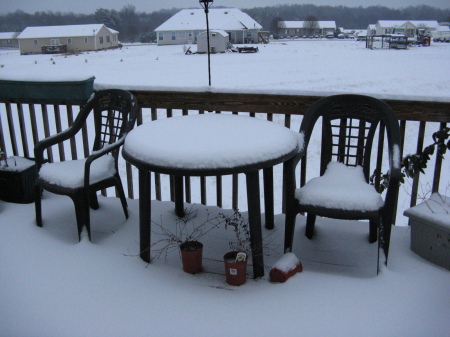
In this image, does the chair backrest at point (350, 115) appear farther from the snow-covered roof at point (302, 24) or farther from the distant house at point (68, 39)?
the snow-covered roof at point (302, 24)

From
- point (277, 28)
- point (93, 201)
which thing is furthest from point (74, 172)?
point (277, 28)

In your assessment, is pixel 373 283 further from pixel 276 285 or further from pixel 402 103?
pixel 402 103

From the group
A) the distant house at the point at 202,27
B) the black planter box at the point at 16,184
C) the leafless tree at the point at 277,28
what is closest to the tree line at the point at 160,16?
the black planter box at the point at 16,184

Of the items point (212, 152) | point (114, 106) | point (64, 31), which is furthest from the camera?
point (64, 31)

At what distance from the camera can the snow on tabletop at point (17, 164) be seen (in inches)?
116

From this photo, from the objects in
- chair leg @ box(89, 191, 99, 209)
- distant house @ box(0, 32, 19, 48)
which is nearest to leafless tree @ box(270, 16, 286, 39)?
distant house @ box(0, 32, 19, 48)

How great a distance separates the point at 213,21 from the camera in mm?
42531

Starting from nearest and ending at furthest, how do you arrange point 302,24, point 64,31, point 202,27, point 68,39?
point 68,39 < point 64,31 < point 202,27 < point 302,24

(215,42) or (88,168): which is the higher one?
(215,42)

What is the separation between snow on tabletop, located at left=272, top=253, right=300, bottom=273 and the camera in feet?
6.19

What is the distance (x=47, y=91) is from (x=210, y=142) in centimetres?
176

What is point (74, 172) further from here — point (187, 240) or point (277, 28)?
point (277, 28)

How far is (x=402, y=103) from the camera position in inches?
92.9

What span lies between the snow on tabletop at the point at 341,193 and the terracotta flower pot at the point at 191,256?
56 cm
